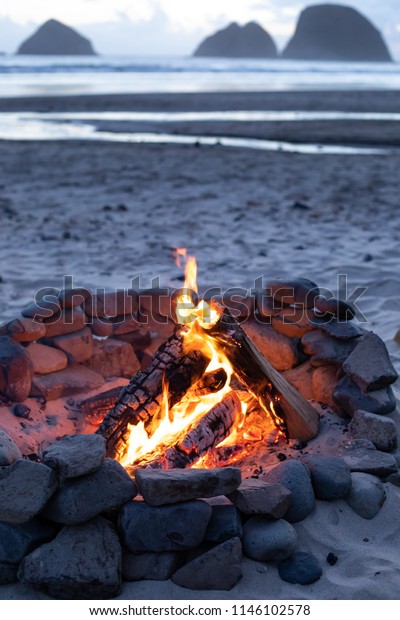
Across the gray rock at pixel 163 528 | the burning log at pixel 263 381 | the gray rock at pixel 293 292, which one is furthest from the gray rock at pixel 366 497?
the gray rock at pixel 293 292

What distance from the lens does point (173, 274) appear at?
669 cm

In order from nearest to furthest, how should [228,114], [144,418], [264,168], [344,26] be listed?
[144,418] → [264,168] → [228,114] → [344,26]

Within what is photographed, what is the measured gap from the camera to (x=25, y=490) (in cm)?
261

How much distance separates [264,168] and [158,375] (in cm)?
967

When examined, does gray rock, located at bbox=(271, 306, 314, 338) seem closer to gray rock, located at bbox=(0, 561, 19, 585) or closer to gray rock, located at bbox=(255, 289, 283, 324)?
gray rock, located at bbox=(255, 289, 283, 324)

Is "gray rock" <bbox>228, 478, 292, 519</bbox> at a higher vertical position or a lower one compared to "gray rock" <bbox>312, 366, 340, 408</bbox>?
higher

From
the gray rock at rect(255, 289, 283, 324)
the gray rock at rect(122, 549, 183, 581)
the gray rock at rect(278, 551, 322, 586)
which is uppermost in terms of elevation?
the gray rock at rect(255, 289, 283, 324)

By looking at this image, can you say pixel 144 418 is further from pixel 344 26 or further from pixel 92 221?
pixel 344 26

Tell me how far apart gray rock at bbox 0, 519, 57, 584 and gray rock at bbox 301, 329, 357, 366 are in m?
1.80

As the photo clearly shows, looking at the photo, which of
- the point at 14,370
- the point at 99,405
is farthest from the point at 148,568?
the point at 14,370

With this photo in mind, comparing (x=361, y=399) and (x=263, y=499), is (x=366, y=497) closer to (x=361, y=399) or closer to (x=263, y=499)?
(x=263, y=499)

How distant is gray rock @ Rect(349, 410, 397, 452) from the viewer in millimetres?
3389

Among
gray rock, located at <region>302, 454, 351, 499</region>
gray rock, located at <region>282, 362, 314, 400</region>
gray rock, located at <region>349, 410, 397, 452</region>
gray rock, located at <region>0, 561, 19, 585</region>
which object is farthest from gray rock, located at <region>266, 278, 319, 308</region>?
gray rock, located at <region>0, 561, 19, 585</region>
